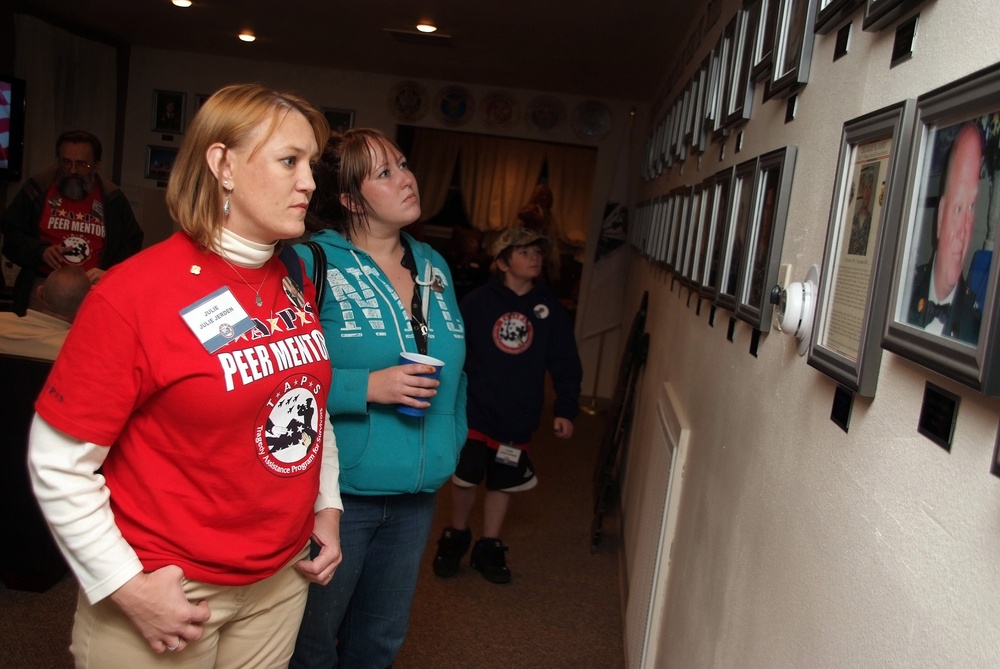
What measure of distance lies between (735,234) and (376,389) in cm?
85

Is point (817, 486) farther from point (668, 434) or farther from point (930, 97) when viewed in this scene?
point (668, 434)

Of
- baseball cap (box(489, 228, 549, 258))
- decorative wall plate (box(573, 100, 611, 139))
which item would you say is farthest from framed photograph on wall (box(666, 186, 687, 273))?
decorative wall plate (box(573, 100, 611, 139))

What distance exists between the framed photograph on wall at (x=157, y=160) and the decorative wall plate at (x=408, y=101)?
2.07 metres

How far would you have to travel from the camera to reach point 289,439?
1.29m

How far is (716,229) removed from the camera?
2.07 meters

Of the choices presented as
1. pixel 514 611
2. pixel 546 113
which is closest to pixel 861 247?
pixel 514 611

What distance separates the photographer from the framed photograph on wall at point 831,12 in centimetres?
112

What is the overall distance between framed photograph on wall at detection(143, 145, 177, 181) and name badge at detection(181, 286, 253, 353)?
6.91 meters

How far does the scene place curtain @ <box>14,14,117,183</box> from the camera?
6129 mm

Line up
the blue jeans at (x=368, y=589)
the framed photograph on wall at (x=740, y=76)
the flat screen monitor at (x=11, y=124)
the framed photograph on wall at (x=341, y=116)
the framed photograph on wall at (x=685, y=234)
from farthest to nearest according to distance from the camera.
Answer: the framed photograph on wall at (x=341, y=116) < the flat screen monitor at (x=11, y=124) < the framed photograph on wall at (x=685, y=234) < the framed photograph on wall at (x=740, y=76) < the blue jeans at (x=368, y=589)

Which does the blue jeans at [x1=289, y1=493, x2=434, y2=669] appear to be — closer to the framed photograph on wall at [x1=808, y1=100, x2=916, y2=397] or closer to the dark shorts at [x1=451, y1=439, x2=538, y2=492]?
the framed photograph on wall at [x1=808, y1=100, x2=916, y2=397]

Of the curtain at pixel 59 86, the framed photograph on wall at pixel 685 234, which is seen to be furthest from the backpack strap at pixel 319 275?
the curtain at pixel 59 86

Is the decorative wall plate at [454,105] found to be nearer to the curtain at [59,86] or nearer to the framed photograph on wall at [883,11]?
the curtain at [59,86]

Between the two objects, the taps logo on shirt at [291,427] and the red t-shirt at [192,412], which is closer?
the red t-shirt at [192,412]
